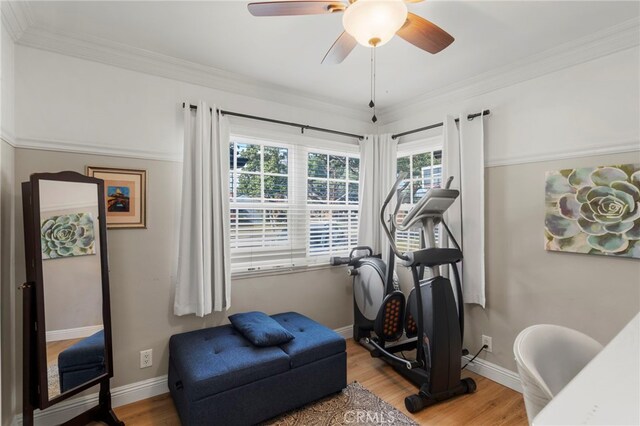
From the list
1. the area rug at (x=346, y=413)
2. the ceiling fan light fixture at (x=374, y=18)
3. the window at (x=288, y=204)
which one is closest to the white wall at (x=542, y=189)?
the area rug at (x=346, y=413)

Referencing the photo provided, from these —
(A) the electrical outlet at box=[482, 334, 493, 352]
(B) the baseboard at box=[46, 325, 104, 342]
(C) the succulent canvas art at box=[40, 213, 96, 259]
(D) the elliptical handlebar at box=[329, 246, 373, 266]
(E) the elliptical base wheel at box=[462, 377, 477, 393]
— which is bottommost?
(E) the elliptical base wheel at box=[462, 377, 477, 393]

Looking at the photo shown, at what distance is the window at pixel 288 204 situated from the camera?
2.84 meters

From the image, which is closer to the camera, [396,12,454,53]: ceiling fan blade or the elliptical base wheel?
[396,12,454,53]: ceiling fan blade

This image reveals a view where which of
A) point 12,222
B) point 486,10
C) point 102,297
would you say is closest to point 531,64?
point 486,10

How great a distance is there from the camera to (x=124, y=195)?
2258 millimetres

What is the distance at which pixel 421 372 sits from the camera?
2381 millimetres

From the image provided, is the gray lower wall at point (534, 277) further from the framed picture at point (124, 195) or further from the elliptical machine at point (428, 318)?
the framed picture at point (124, 195)

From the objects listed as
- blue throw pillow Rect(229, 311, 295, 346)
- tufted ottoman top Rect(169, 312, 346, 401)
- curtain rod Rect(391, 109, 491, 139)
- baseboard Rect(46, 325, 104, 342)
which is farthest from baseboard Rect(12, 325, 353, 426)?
curtain rod Rect(391, 109, 491, 139)

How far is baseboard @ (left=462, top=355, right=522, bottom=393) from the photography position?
8.04 ft

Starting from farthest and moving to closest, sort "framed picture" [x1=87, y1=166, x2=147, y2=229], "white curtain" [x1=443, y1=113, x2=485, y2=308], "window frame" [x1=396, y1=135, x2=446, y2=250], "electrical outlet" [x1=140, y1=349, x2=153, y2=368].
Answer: "window frame" [x1=396, y1=135, x2=446, y2=250] < "white curtain" [x1=443, y1=113, x2=485, y2=308] < "electrical outlet" [x1=140, y1=349, x2=153, y2=368] < "framed picture" [x1=87, y1=166, x2=147, y2=229]

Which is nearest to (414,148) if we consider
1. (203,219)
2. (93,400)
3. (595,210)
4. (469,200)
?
(469,200)

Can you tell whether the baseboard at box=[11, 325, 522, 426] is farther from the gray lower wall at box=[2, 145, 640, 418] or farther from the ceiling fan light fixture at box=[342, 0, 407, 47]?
the ceiling fan light fixture at box=[342, 0, 407, 47]

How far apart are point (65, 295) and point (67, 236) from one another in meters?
0.36

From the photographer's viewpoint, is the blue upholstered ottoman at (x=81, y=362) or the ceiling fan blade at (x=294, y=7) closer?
the ceiling fan blade at (x=294, y=7)
